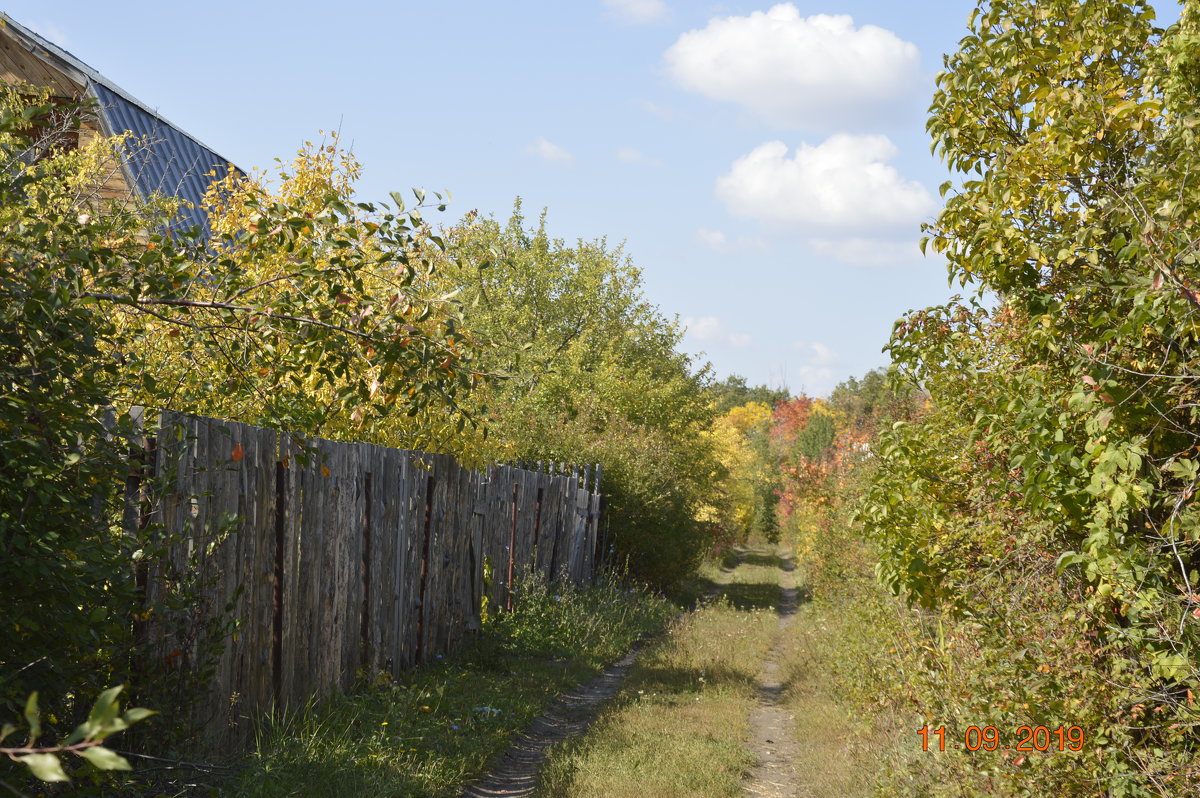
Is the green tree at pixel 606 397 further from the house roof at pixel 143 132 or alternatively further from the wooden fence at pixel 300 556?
the house roof at pixel 143 132

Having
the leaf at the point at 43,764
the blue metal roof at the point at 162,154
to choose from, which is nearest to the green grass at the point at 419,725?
the leaf at the point at 43,764

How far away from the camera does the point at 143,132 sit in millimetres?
15781

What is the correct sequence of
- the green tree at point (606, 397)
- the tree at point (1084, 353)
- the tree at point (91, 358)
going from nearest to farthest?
the tree at point (91, 358) < the tree at point (1084, 353) < the green tree at point (606, 397)

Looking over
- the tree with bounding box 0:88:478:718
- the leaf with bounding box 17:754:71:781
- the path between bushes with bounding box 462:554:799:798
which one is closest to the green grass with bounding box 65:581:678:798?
the path between bushes with bounding box 462:554:799:798

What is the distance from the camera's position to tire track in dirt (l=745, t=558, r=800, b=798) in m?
6.90

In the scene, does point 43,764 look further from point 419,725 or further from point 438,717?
point 438,717

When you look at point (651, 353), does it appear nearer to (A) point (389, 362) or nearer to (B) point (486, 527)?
(B) point (486, 527)

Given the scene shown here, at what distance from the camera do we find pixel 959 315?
5.62m

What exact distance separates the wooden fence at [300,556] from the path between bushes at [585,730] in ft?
4.35

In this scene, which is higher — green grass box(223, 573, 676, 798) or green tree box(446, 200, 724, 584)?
green tree box(446, 200, 724, 584)

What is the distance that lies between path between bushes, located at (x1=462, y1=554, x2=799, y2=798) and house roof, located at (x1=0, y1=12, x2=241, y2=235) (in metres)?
8.27

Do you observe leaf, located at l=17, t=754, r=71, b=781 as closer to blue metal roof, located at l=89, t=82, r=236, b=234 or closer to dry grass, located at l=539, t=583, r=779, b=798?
dry grass, located at l=539, t=583, r=779, b=798

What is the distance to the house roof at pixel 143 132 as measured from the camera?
14.3 m

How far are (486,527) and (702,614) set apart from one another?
6280 millimetres
